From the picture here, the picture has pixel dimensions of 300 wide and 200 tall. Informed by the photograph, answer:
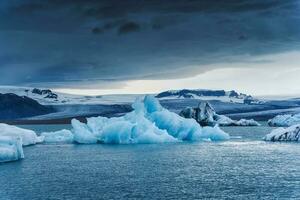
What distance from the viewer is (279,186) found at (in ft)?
105

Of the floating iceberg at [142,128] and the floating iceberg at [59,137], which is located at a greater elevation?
the floating iceberg at [142,128]

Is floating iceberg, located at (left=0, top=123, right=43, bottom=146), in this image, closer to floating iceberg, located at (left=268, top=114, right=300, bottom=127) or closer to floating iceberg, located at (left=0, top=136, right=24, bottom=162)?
floating iceberg, located at (left=0, top=136, right=24, bottom=162)

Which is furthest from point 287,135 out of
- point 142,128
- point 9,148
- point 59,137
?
point 9,148

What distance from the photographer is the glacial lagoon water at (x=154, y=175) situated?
2983 cm

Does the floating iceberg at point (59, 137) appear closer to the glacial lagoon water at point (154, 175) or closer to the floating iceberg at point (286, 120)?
the glacial lagoon water at point (154, 175)

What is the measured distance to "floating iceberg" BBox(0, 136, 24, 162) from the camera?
45.0 m

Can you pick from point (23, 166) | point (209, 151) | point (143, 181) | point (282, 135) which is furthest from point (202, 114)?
point (143, 181)

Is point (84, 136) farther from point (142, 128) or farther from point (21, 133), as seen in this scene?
point (142, 128)

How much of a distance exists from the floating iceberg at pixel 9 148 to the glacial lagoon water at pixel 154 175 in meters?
0.85

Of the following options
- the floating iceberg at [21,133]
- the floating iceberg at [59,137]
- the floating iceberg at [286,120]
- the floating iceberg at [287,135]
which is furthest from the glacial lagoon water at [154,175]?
the floating iceberg at [286,120]

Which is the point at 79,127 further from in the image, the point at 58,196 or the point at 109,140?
the point at 58,196

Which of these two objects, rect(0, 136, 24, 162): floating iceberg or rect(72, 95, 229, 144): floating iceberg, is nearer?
rect(0, 136, 24, 162): floating iceberg

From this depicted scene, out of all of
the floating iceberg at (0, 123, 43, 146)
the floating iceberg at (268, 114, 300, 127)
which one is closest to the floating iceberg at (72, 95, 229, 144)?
the floating iceberg at (0, 123, 43, 146)

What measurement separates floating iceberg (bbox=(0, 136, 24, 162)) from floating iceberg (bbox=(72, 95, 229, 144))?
58.4 ft
